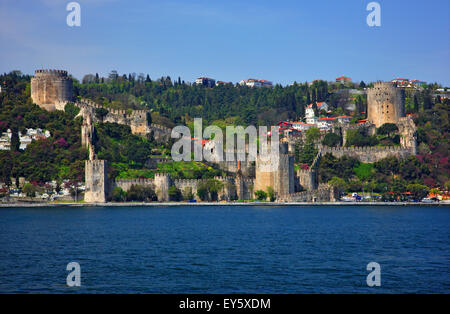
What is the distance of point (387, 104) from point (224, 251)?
47.8 m

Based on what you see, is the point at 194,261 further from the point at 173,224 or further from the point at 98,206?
the point at 98,206

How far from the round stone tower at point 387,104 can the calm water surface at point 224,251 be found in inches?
930

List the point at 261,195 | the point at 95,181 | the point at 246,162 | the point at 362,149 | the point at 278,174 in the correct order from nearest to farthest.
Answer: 1. the point at 95,181
2. the point at 278,174
3. the point at 261,195
4. the point at 246,162
5. the point at 362,149

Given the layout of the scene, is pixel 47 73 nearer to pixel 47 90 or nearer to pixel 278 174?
pixel 47 90

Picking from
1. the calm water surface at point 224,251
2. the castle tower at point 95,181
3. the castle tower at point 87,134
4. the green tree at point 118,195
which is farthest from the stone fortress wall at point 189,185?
the calm water surface at point 224,251

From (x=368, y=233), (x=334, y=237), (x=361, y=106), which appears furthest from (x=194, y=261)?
(x=361, y=106)

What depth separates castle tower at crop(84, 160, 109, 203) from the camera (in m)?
56.8

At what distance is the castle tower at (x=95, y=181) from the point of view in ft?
187

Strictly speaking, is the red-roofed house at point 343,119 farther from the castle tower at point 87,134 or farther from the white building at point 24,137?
the white building at point 24,137

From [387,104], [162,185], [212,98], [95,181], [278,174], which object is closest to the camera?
[95,181]

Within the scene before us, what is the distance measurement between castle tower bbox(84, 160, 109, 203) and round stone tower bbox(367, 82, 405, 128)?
31.2 metres

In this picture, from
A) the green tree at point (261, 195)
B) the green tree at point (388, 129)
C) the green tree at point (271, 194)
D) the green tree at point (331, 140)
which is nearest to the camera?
the green tree at point (271, 194)

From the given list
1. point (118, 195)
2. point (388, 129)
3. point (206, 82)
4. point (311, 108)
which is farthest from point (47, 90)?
point (206, 82)

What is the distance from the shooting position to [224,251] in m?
30.4
